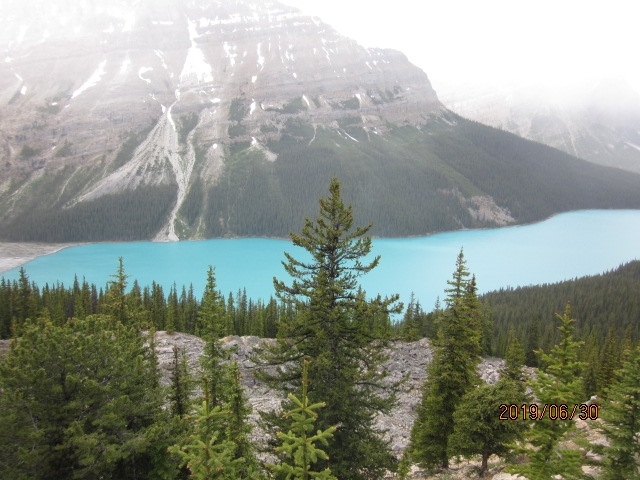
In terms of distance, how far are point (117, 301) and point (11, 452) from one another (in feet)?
50.2

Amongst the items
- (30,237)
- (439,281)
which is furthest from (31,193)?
(439,281)

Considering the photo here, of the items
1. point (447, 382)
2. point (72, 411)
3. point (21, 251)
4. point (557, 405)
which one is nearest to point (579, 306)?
point (447, 382)

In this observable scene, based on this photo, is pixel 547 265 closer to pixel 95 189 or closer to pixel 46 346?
pixel 46 346

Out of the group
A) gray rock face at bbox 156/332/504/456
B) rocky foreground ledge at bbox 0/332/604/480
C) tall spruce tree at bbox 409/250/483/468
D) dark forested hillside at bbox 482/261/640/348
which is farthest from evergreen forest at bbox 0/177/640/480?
dark forested hillside at bbox 482/261/640/348

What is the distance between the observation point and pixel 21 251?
14538 centimetres

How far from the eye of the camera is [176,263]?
13075 centimetres

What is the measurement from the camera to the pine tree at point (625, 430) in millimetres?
10609

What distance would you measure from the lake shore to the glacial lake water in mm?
4248

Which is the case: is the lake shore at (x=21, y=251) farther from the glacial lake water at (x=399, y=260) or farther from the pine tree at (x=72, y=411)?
the pine tree at (x=72, y=411)

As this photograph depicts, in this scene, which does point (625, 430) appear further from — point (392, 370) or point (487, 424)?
point (392, 370)

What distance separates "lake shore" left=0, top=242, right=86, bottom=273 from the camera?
420ft

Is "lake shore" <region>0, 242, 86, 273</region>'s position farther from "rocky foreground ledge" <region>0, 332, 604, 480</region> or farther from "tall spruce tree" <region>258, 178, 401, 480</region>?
"tall spruce tree" <region>258, 178, 401, 480</region>

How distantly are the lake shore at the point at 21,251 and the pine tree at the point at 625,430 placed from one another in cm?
14229

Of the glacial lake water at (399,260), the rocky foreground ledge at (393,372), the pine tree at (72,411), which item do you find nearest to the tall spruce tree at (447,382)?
the rocky foreground ledge at (393,372)
